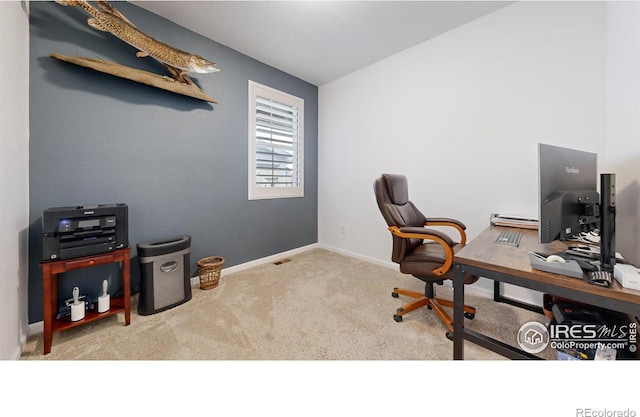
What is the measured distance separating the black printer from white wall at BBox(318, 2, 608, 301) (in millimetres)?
2591

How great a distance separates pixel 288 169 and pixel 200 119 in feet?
4.26

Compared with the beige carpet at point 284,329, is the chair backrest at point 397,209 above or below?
above

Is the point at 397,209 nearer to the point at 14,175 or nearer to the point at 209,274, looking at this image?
the point at 209,274

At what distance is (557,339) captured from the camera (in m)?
1.07

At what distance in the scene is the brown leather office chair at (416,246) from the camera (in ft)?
4.91

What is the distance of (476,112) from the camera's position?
2.12 meters

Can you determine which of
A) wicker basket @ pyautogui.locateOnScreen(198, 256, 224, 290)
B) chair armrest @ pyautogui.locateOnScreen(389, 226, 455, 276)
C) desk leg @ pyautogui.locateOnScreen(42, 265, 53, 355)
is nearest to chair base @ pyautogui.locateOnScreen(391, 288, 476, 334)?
chair armrest @ pyautogui.locateOnScreen(389, 226, 455, 276)

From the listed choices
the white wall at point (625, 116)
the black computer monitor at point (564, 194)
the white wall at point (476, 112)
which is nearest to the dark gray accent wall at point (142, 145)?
the white wall at point (476, 112)

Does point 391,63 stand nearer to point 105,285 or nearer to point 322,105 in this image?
point 322,105

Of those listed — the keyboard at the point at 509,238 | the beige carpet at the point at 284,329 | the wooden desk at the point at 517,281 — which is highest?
the keyboard at the point at 509,238

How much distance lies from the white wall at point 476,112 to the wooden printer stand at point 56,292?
2554 mm

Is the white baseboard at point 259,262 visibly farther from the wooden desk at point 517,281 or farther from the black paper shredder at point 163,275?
Answer: the wooden desk at point 517,281

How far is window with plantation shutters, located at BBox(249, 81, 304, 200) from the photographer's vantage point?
111 inches
